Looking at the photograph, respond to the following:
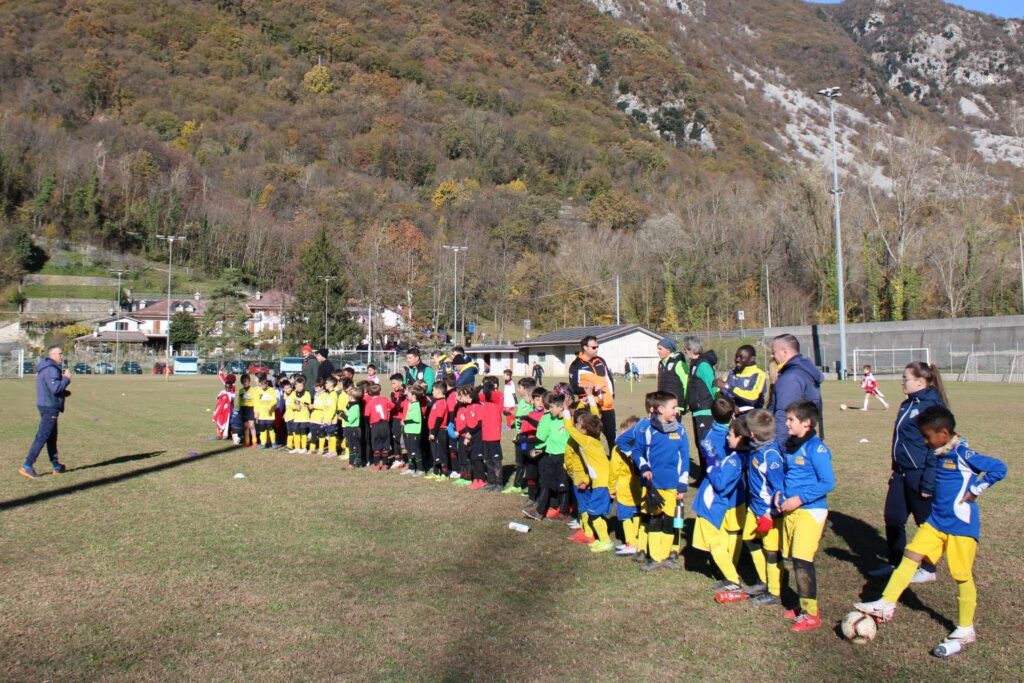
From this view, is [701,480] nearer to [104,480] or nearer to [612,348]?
[104,480]

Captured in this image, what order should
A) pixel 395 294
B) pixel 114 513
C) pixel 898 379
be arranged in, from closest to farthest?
pixel 114 513
pixel 898 379
pixel 395 294

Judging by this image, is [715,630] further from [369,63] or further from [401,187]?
[369,63]

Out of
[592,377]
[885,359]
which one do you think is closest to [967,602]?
[592,377]

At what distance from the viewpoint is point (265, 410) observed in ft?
51.5

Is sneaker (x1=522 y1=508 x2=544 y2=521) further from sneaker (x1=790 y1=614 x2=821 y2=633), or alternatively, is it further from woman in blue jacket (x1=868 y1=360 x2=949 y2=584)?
sneaker (x1=790 y1=614 x2=821 y2=633)

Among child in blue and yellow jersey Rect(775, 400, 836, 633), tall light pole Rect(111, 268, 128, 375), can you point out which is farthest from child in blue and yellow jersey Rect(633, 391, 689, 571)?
tall light pole Rect(111, 268, 128, 375)

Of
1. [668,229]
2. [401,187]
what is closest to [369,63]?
[401,187]

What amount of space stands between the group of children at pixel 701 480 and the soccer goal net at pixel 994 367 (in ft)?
125

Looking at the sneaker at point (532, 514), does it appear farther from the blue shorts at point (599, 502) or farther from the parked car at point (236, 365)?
the parked car at point (236, 365)

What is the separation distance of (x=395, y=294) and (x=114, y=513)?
7648 cm

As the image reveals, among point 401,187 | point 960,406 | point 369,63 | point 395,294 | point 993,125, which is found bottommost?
point 960,406

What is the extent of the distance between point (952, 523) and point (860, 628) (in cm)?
90

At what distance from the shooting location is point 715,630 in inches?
201

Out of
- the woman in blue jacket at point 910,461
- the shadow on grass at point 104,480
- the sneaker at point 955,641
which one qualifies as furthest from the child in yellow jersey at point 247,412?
the sneaker at point 955,641
